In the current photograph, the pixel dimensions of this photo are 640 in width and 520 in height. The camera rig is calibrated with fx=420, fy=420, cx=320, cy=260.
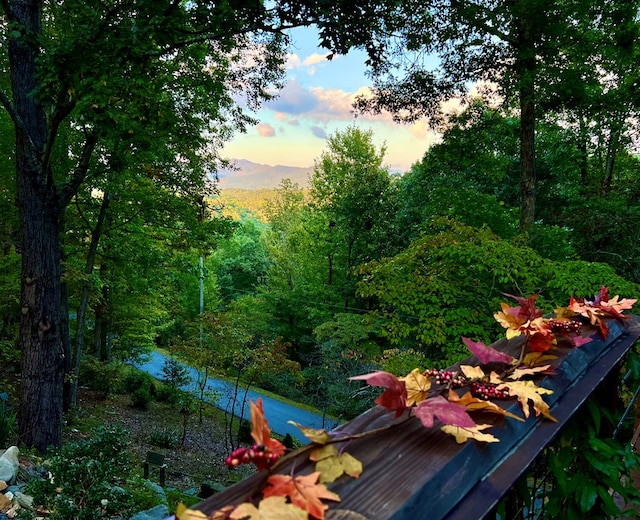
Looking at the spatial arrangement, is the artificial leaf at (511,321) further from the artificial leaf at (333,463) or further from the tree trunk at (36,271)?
the tree trunk at (36,271)

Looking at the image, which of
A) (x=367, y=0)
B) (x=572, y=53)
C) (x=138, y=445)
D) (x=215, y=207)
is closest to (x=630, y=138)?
(x=572, y=53)

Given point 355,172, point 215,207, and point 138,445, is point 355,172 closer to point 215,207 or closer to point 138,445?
point 215,207

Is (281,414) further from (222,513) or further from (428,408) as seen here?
(222,513)

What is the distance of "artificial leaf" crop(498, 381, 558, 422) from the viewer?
686mm

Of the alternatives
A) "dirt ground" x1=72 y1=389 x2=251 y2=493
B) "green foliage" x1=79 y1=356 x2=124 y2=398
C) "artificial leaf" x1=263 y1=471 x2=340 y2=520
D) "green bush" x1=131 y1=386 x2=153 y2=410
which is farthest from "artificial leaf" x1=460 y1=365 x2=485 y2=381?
"green bush" x1=131 y1=386 x2=153 y2=410

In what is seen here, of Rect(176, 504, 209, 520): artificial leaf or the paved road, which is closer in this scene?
Rect(176, 504, 209, 520): artificial leaf

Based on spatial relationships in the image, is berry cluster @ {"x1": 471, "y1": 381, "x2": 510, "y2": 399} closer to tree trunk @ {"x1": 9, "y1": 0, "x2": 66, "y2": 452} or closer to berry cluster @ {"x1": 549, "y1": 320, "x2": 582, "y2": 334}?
berry cluster @ {"x1": 549, "y1": 320, "x2": 582, "y2": 334}

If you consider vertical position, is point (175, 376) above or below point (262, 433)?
below

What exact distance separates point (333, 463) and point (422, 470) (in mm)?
107

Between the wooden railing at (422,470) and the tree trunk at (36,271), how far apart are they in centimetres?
550

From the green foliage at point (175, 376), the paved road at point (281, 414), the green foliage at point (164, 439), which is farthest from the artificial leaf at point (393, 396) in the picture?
the green foliage at point (175, 376)

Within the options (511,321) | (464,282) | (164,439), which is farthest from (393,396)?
(164,439)

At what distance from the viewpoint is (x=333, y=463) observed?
0.47 m

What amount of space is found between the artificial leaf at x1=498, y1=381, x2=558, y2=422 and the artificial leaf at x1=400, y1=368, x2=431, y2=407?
0.15m
